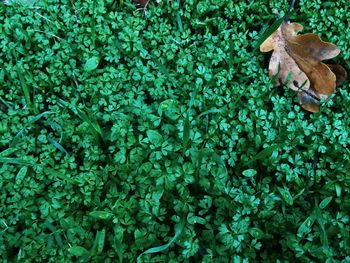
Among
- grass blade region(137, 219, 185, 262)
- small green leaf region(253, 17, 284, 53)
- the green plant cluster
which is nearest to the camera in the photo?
grass blade region(137, 219, 185, 262)

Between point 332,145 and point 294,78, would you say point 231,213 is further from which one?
point 294,78

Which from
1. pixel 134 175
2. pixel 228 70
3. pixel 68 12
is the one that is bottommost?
pixel 134 175

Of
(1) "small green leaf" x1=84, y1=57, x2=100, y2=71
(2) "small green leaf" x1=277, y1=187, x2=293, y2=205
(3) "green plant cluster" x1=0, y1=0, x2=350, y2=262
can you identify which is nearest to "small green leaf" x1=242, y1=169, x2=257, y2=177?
(3) "green plant cluster" x1=0, y1=0, x2=350, y2=262

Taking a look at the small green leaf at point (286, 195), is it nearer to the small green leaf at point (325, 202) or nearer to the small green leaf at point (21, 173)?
the small green leaf at point (325, 202)

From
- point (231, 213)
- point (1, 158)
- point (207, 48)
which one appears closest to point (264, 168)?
point (231, 213)

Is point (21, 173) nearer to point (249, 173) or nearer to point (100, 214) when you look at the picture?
point (100, 214)

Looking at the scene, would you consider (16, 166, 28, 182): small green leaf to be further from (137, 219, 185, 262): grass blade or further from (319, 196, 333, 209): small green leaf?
(319, 196, 333, 209): small green leaf

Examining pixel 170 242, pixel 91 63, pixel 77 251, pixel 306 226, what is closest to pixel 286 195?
pixel 306 226
